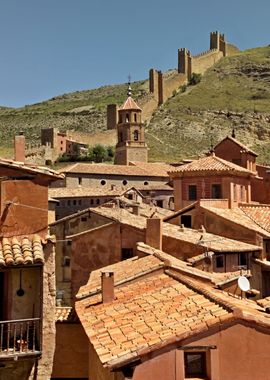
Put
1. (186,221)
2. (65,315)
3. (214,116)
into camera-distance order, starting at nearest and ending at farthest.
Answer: (65,315) → (186,221) → (214,116)

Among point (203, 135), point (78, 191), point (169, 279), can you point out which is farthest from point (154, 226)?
point (203, 135)

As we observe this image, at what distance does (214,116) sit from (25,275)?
96.4m

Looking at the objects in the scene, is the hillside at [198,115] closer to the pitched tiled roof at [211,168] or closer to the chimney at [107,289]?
the pitched tiled roof at [211,168]

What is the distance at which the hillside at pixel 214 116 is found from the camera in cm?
→ 9581

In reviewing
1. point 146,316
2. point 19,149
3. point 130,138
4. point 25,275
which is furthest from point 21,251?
point 130,138

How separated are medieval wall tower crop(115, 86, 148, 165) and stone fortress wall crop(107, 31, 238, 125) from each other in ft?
50.9

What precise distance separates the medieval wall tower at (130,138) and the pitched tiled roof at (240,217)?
4965 centimetres

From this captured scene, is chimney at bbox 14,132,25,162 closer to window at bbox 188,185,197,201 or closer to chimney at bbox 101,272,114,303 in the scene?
chimney at bbox 101,272,114,303

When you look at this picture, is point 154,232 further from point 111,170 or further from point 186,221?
point 111,170

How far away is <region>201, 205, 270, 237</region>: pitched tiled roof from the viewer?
25.7 metres

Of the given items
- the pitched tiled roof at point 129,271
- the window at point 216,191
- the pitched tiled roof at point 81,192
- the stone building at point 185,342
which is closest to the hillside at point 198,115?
the pitched tiled roof at point 81,192

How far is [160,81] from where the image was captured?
372 ft

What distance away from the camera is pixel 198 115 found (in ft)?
348

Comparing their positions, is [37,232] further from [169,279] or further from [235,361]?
[235,361]
